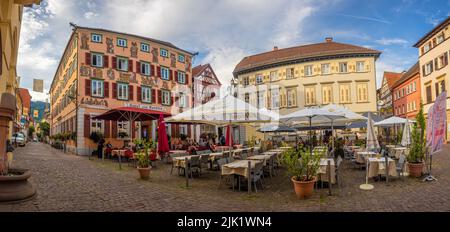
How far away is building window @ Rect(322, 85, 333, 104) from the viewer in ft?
116

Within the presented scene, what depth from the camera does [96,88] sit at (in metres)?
23.7

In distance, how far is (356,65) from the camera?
113 feet

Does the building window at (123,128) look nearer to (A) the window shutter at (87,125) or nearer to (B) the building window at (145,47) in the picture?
(A) the window shutter at (87,125)

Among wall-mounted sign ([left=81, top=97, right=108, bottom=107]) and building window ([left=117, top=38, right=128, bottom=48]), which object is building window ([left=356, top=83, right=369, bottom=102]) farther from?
wall-mounted sign ([left=81, top=97, right=108, bottom=107])

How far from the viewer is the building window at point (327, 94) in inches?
1390

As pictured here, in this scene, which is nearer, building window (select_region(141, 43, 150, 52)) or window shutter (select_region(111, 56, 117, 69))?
window shutter (select_region(111, 56, 117, 69))

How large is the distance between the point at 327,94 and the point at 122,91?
77.4ft

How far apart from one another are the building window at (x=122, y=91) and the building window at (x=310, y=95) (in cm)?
2170

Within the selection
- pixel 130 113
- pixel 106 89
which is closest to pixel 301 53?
pixel 106 89

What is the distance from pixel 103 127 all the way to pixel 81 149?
240 centimetres

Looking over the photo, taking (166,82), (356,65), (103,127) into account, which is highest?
(356,65)

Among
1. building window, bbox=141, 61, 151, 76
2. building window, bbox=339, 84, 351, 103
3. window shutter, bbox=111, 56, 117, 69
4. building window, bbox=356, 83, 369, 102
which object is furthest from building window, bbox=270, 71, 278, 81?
window shutter, bbox=111, 56, 117, 69
